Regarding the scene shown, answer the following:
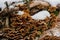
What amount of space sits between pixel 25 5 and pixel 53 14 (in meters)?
0.34

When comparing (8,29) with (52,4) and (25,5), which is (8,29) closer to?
(25,5)

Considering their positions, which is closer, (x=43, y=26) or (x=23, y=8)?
(x=43, y=26)

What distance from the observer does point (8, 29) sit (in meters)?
2.47

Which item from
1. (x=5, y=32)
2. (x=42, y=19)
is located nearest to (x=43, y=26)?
(x=42, y=19)

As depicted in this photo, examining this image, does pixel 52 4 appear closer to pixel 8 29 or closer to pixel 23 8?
pixel 23 8

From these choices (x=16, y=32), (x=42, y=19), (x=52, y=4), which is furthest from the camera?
(x=52, y=4)

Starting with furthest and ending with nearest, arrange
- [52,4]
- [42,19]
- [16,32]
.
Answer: [52,4] → [42,19] → [16,32]

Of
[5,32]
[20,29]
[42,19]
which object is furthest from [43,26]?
[5,32]

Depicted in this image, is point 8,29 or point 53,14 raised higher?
point 53,14

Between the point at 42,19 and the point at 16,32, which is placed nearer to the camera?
the point at 16,32

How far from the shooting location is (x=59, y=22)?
2721mm

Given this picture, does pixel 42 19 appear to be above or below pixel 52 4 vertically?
below

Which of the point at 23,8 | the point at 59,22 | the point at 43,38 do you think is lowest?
the point at 43,38

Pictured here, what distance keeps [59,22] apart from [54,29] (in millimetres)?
182
